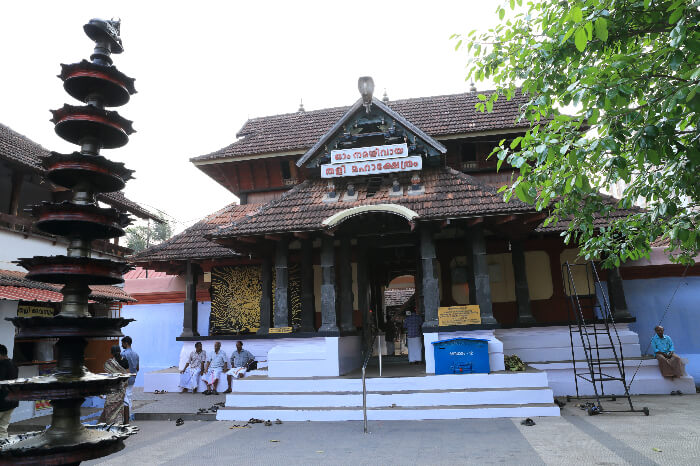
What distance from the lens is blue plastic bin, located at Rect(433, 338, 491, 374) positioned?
9.68 metres

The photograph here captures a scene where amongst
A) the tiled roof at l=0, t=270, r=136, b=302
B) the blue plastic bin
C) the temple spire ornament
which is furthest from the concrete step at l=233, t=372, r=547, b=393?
the temple spire ornament

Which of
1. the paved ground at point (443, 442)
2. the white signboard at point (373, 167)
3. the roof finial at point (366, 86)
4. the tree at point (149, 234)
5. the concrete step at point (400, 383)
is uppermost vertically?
the tree at point (149, 234)

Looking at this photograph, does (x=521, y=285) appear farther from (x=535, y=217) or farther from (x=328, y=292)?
(x=328, y=292)

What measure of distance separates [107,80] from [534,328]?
457 inches

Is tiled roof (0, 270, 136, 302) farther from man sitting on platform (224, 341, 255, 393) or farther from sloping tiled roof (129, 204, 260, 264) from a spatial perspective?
man sitting on platform (224, 341, 255, 393)

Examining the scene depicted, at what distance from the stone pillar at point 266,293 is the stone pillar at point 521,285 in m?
6.92

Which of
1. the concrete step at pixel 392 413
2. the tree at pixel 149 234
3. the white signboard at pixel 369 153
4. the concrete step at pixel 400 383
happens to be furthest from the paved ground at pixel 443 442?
the tree at pixel 149 234

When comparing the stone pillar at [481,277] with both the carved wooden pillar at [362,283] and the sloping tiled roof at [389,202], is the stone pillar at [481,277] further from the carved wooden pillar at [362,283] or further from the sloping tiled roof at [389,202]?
the carved wooden pillar at [362,283]

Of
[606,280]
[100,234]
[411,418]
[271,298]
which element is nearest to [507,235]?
[606,280]

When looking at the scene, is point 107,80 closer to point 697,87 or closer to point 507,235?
point 697,87

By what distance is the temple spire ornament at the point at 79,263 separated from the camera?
10.4 feet

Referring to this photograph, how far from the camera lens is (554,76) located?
18.7 ft

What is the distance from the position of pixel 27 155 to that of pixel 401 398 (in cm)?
1250

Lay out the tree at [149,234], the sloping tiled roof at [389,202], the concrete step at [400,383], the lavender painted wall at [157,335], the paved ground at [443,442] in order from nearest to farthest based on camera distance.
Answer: the paved ground at [443,442]
the concrete step at [400,383]
the sloping tiled roof at [389,202]
the lavender painted wall at [157,335]
the tree at [149,234]
